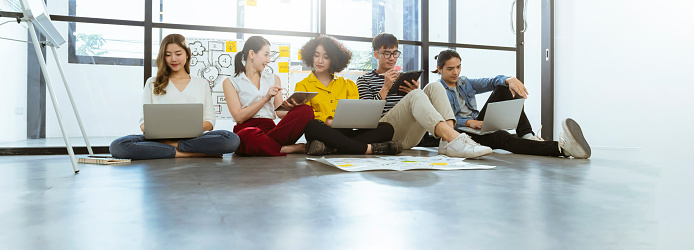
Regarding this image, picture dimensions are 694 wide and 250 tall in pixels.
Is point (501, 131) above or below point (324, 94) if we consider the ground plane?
below

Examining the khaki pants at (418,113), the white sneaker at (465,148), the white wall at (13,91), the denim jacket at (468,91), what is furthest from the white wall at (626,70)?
the white wall at (13,91)

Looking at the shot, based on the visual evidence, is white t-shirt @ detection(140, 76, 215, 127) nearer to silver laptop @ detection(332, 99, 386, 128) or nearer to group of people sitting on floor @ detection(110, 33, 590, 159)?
group of people sitting on floor @ detection(110, 33, 590, 159)

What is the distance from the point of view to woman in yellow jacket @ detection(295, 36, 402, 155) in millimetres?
2365

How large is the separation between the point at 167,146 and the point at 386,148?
1159 millimetres

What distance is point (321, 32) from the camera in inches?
141

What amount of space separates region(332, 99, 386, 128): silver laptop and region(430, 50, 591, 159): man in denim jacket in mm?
405

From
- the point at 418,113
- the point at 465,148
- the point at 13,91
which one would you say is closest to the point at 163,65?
the point at 418,113

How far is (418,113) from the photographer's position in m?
2.34

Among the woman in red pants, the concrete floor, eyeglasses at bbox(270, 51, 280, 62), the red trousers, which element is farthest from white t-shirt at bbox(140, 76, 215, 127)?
eyeglasses at bbox(270, 51, 280, 62)

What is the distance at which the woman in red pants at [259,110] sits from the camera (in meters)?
2.33

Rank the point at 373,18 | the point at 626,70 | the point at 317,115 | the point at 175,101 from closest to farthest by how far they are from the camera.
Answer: the point at 175,101 < the point at 317,115 < the point at 626,70 < the point at 373,18

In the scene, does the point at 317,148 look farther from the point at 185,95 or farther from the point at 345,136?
the point at 185,95

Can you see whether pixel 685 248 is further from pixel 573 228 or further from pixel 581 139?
pixel 581 139

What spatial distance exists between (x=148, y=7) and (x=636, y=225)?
3.30 meters
